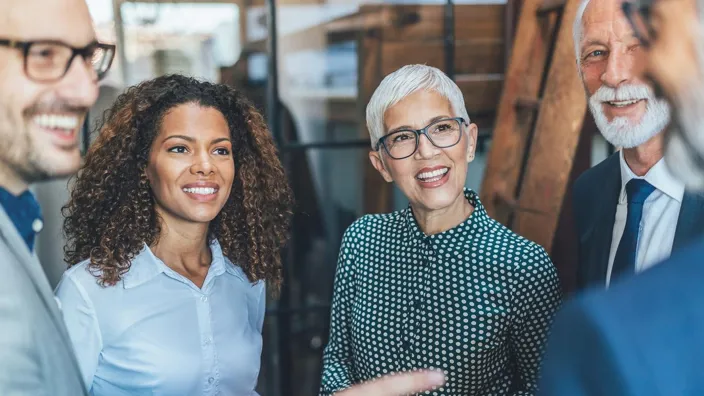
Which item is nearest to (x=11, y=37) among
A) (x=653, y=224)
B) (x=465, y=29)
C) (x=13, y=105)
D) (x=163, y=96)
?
(x=13, y=105)

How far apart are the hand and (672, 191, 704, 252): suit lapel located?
0.69 meters

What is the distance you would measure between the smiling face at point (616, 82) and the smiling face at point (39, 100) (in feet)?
4.08

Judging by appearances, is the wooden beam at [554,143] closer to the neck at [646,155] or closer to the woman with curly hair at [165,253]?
the neck at [646,155]

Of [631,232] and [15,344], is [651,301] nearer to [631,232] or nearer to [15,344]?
[15,344]

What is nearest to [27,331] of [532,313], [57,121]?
[57,121]

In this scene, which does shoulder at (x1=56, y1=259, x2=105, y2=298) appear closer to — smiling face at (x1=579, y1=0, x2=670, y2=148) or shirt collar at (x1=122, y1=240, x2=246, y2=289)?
shirt collar at (x1=122, y1=240, x2=246, y2=289)

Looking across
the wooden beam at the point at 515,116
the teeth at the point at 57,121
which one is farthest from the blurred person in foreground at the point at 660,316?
the wooden beam at the point at 515,116

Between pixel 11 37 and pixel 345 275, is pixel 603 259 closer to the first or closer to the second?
pixel 345 275

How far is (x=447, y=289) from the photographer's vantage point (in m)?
1.75

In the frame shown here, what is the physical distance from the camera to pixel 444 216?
5.94ft

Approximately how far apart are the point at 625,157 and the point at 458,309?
0.60 meters

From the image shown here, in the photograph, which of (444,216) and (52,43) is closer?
(52,43)

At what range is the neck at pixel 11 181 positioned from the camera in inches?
39.4

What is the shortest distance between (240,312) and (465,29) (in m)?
2.02
